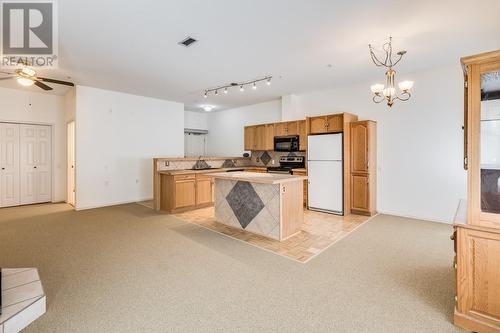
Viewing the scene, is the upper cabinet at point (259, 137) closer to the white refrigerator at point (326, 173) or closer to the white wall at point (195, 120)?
the white refrigerator at point (326, 173)

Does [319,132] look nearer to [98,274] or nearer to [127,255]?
[127,255]

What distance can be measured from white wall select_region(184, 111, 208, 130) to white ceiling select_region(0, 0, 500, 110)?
350 centimetres

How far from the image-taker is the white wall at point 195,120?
8922 mm

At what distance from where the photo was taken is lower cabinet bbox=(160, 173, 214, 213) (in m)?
5.55

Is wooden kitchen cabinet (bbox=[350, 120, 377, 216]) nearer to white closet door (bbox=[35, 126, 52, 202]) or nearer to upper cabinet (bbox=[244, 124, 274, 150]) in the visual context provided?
upper cabinet (bbox=[244, 124, 274, 150])

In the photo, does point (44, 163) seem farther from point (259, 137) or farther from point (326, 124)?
point (326, 124)

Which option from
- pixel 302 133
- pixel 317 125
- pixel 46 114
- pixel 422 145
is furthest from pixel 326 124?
pixel 46 114

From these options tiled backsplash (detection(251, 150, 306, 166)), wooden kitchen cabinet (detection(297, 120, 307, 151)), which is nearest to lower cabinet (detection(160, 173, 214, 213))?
tiled backsplash (detection(251, 150, 306, 166))

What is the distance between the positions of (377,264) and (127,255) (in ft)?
10.5

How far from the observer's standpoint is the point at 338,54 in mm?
3988

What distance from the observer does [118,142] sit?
648cm

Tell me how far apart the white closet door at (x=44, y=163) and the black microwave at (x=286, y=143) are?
627 centimetres

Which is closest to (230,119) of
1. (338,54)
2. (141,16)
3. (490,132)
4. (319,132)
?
(319,132)

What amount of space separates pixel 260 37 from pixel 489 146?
2856mm
